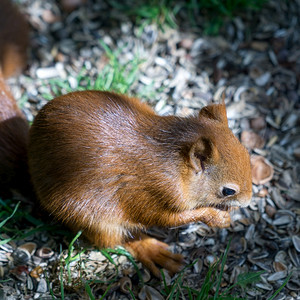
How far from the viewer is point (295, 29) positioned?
4844 mm

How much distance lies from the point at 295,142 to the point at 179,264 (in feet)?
5.55

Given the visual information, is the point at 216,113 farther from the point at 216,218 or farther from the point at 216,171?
the point at 216,218

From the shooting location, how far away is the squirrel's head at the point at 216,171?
2.89m

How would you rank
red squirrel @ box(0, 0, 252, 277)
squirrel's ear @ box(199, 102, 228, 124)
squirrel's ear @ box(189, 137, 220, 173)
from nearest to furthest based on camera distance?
squirrel's ear @ box(189, 137, 220, 173)
red squirrel @ box(0, 0, 252, 277)
squirrel's ear @ box(199, 102, 228, 124)

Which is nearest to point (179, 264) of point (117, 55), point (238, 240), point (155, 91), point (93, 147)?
point (238, 240)

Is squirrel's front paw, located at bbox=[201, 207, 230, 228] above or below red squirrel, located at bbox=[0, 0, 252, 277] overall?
below

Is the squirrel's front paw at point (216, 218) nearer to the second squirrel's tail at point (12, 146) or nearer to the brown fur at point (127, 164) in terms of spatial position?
the brown fur at point (127, 164)

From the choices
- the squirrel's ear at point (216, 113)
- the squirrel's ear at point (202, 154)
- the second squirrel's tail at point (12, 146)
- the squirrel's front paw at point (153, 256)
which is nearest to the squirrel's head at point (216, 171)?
the squirrel's ear at point (202, 154)

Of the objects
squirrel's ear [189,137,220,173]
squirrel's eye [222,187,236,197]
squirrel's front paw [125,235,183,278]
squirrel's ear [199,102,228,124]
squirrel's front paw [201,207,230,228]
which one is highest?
squirrel's ear [199,102,228,124]

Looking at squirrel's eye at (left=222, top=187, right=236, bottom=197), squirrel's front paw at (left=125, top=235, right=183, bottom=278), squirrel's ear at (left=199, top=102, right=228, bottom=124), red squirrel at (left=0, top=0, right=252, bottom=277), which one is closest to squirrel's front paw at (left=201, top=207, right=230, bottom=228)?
red squirrel at (left=0, top=0, right=252, bottom=277)

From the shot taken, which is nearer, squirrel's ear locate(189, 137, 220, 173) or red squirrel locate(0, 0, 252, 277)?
squirrel's ear locate(189, 137, 220, 173)

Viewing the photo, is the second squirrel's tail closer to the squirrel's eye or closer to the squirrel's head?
the squirrel's head

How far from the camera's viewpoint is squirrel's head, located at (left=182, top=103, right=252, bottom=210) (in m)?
2.89

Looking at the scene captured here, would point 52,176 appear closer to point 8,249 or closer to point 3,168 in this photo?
point 3,168
